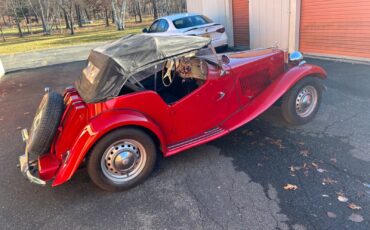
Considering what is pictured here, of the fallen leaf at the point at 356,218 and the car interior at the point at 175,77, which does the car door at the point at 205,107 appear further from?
the fallen leaf at the point at 356,218

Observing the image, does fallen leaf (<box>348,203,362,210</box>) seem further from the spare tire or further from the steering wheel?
the spare tire

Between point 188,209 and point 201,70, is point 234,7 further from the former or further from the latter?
point 188,209

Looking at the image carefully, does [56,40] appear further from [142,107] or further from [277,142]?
[277,142]

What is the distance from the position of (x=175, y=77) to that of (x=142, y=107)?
3.64ft

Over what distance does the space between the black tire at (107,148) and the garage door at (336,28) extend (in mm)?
7275

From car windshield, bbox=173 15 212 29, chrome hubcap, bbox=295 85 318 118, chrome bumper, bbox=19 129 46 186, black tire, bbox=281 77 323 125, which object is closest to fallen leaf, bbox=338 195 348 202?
black tire, bbox=281 77 323 125

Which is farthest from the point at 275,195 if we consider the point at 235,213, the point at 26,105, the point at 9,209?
the point at 26,105

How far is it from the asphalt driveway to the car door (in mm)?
460

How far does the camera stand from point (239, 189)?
11.1 feet

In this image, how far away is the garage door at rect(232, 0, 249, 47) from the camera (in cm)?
1198

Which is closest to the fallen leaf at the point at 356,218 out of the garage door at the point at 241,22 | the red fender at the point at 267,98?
the red fender at the point at 267,98

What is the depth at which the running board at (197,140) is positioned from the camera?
150 inches

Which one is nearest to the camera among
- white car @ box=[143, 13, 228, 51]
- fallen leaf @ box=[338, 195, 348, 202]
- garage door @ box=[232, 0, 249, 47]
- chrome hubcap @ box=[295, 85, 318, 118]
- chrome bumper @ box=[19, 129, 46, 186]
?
fallen leaf @ box=[338, 195, 348, 202]

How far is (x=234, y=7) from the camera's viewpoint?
12.5m
